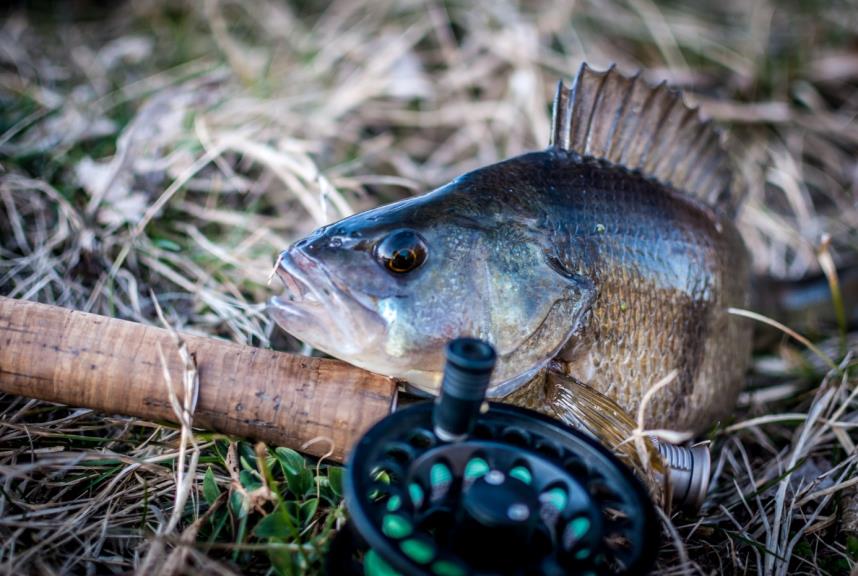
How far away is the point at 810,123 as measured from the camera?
4570 millimetres

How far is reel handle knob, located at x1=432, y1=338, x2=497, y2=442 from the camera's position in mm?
1383

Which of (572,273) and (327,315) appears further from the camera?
(572,273)

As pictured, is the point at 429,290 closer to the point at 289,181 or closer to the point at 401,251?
the point at 401,251

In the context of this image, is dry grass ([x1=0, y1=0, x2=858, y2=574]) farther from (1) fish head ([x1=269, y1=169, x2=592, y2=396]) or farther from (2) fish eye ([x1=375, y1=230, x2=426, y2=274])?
(2) fish eye ([x1=375, y1=230, x2=426, y2=274])

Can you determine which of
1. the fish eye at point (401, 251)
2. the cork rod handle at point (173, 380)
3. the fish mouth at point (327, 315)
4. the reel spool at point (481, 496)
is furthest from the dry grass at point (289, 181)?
the fish eye at point (401, 251)

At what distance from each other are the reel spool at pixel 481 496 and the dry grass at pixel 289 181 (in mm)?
242

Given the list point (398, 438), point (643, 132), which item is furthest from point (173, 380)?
point (643, 132)

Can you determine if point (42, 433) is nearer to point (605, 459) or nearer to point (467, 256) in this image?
point (467, 256)

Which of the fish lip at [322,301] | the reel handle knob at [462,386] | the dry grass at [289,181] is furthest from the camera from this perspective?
the dry grass at [289,181]

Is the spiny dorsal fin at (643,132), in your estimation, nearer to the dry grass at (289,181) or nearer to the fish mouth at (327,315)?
the dry grass at (289,181)

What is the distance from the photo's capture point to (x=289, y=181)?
121 inches

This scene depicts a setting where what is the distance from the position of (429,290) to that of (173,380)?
0.69m

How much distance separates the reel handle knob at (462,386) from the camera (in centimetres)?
138

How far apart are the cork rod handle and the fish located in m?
0.14
